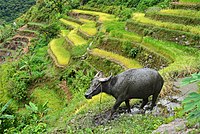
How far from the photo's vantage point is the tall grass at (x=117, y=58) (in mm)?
13914

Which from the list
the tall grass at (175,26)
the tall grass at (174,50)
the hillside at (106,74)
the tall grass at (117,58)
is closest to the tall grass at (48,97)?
the hillside at (106,74)

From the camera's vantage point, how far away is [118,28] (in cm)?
1931

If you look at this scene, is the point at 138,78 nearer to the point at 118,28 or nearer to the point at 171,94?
the point at 171,94

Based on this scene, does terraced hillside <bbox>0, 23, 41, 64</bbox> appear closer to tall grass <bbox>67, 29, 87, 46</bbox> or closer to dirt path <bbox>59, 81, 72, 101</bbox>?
tall grass <bbox>67, 29, 87, 46</bbox>

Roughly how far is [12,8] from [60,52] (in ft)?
169

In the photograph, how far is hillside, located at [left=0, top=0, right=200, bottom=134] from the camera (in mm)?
6684

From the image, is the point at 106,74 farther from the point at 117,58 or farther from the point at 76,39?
the point at 76,39

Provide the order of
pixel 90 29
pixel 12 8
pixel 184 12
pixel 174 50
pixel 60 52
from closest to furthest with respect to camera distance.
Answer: pixel 174 50 → pixel 184 12 → pixel 60 52 → pixel 90 29 → pixel 12 8

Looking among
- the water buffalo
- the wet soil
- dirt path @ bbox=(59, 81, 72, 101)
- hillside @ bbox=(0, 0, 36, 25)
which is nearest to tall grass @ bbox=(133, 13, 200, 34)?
dirt path @ bbox=(59, 81, 72, 101)

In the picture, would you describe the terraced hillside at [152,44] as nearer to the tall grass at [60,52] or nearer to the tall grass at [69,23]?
the tall grass at [60,52]

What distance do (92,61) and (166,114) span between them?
411 inches

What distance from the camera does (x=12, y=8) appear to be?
68.7m

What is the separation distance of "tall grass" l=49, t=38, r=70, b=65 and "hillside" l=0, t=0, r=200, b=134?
0.07 meters

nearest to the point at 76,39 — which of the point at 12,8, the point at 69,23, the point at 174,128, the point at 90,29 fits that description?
the point at 90,29
